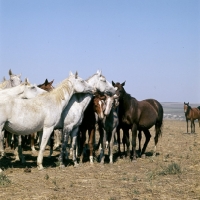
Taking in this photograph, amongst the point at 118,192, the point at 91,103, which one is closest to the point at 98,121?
the point at 91,103

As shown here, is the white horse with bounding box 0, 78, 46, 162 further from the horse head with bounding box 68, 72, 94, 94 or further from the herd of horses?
the horse head with bounding box 68, 72, 94, 94

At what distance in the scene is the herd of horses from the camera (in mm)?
8758

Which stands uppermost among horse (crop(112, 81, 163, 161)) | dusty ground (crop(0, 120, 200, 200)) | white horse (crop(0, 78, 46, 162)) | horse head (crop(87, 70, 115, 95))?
horse head (crop(87, 70, 115, 95))

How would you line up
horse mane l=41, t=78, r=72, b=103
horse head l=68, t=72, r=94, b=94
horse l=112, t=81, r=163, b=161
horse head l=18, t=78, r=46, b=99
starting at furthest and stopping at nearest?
horse l=112, t=81, r=163, b=161
horse head l=68, t=72, r=94, b=94
horse head l=18, t=78, r=46, b=99
horse mane l=41, t=78, r=72, b=103

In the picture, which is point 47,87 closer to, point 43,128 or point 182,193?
point 43,128

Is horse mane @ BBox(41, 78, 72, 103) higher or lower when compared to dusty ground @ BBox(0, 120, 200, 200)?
higher

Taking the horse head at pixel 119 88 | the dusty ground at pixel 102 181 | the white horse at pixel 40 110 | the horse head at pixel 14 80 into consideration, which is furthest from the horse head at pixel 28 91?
the horse head at pixel 119 88

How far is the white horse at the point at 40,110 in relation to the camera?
8.57 meters

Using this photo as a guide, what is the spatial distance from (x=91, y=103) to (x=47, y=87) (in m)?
2.80

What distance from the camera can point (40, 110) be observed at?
9070mm

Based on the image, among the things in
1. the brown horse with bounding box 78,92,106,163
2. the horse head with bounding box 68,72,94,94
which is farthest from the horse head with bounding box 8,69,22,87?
the brown horse with bounding box 78,92,106,163

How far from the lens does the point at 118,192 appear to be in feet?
23.0

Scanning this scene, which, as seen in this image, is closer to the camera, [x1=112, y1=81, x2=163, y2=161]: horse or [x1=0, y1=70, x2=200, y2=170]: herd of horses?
[x1=0, y1=70, x2=200, y2=170]: herd of horses

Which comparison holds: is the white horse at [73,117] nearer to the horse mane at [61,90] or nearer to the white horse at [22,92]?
the horse mane at [61,90]
